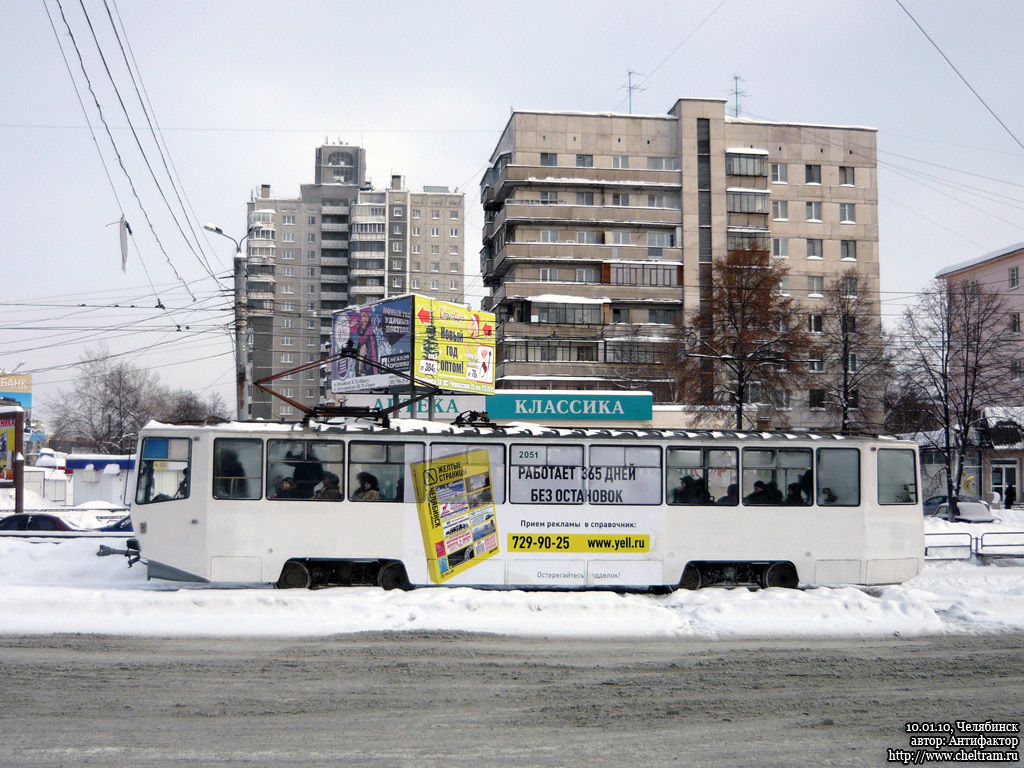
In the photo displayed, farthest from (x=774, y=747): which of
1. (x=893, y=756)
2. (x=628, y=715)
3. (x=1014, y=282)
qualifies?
(x=1014, y=282)

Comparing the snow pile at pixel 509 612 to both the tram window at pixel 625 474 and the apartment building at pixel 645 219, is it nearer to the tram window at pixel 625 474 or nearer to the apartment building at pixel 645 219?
the tram window at pixel 625 474

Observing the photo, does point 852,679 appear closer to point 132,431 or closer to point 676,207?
point 676,207

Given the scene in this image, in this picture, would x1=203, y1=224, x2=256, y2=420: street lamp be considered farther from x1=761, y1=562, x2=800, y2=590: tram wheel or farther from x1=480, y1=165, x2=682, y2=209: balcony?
x1=480, y1=165, x2=682, y2=209: balcony

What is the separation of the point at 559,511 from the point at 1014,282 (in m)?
67.1

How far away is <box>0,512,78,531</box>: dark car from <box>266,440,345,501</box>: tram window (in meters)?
12.9

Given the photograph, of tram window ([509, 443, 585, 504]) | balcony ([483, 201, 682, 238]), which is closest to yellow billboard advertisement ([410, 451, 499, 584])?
tram window ([509, 443, 585, 504])

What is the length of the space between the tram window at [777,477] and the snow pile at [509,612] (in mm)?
1695

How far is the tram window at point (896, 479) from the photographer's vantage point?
15.2 metres

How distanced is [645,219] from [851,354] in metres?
19.4

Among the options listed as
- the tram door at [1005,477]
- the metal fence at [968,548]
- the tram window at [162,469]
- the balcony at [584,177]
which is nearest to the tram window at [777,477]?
the metal fence at [968,548]

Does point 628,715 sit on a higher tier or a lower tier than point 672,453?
lower

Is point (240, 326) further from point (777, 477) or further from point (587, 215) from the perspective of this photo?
point (587, 215)

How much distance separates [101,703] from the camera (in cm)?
792

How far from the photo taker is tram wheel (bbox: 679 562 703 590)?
48.5 ft
